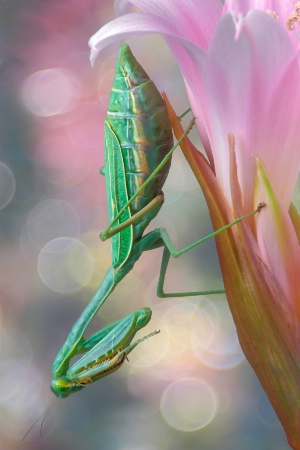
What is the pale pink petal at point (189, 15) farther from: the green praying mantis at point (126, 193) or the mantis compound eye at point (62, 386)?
the mantis compound eye at point (62, 386)

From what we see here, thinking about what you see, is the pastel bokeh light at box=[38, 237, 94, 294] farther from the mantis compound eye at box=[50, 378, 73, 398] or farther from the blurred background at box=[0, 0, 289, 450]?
the mantis compound eye at box=[50, 378, 73, 398]

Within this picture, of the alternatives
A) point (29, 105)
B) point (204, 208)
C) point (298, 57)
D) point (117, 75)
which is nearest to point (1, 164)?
point (29, 105)

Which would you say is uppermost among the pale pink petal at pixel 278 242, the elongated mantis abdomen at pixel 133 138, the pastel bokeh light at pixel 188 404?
the elongated mantis abdomen at pixel 133 138

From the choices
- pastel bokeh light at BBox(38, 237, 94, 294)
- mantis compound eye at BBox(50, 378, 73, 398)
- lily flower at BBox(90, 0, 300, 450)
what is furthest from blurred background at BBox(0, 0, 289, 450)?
lily flower at BBox(90, 0, 300, 450)

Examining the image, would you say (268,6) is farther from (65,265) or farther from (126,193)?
(65,265)

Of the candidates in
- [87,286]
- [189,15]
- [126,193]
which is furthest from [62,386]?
[87,286]

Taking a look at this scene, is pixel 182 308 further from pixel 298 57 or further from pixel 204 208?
pixel 298 57

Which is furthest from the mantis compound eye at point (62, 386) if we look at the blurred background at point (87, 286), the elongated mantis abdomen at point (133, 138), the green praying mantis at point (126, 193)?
the blurred background at point (87, 286)
